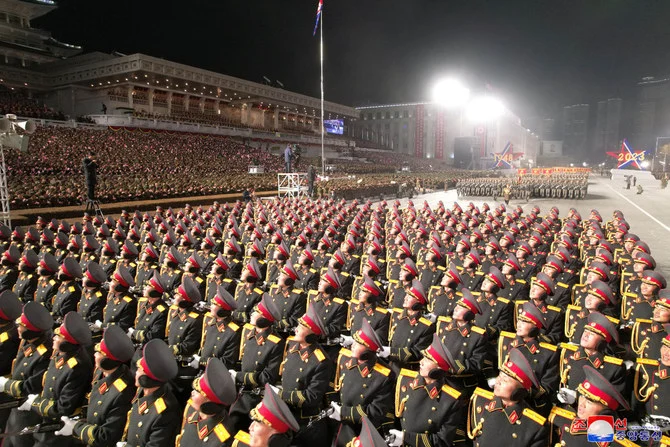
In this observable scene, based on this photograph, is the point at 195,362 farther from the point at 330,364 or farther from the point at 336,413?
the point at 336,413

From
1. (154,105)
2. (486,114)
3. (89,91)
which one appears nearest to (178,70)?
(154,105)

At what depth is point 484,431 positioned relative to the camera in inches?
123

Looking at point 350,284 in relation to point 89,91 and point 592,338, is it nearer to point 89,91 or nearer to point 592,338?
point 592,338

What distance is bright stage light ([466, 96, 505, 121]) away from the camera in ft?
219

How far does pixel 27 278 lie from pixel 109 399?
18.2ft

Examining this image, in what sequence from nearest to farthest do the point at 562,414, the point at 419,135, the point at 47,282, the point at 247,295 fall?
the point at 562,414, the point at 247,295, the point at 47,282, the point at 419,135

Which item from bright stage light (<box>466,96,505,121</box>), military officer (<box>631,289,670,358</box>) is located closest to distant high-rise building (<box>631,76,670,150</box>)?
bright stage light (<box>466,96,505,121</box>)

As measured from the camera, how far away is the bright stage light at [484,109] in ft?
219

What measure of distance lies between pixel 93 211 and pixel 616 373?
18035mm

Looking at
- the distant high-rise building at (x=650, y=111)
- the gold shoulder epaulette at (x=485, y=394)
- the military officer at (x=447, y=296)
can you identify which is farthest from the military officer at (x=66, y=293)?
the distant high-rise building at (x=650, y=111)

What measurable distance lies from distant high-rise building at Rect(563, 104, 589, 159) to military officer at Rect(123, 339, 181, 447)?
447 feet

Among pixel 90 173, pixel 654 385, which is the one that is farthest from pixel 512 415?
pixel 90 173

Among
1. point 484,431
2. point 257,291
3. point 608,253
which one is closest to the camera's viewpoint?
point 484,431

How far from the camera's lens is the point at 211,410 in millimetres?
2902
